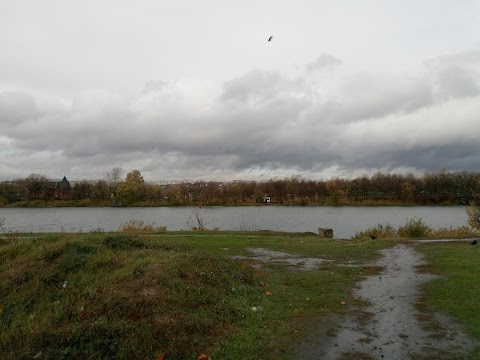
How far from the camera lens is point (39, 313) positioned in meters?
7.13

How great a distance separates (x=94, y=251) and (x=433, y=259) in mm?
12336

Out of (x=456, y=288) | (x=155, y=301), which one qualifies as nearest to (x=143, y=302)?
(x=155, y=301)

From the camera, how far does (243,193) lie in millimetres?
98875

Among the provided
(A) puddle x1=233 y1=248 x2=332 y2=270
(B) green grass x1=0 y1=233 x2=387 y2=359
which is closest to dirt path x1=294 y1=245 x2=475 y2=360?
(B) green grass x1=0 y1=233 x2=387 y2=359

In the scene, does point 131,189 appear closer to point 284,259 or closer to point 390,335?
point 284,259

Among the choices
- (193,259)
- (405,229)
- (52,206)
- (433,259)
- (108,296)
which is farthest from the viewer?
(52,206)

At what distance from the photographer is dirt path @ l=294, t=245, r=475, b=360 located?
5.79 meters

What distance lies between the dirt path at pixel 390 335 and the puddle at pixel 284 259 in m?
4.06

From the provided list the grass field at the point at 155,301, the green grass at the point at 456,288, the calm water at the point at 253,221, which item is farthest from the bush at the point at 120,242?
the calm water at the point at 253,221

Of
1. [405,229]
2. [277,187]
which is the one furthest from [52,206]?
[405,229]

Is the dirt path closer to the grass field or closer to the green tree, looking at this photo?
the grass field

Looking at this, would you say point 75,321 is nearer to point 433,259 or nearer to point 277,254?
point 277,254

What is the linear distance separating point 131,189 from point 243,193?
97.4 feet

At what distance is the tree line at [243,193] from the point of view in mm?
86938
